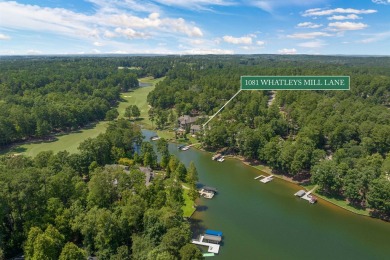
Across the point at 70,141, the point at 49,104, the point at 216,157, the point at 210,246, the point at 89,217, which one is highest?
the point at 49,104

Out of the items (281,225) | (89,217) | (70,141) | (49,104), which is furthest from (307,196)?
(49,104)

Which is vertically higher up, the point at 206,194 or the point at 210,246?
the point at 206,194

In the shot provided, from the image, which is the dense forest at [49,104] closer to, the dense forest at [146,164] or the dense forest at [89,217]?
the dense forest at [146,164]

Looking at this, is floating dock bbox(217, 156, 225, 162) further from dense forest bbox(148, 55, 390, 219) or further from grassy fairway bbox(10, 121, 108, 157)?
grassy fairway bbox(10, 121, 108, 157)

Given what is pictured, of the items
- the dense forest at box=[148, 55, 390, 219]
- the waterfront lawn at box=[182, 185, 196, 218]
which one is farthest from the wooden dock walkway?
the waterfront lawn at box=[182, 185, 196, 218]

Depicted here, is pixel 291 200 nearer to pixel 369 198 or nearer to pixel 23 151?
pixel 369 198

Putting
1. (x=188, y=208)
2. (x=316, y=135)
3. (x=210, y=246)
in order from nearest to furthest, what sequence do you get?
(x=210, y=246) → (x=188, y=208) → (x=316, y=135)

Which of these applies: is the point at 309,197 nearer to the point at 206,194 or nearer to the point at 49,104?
the point at 206,194
